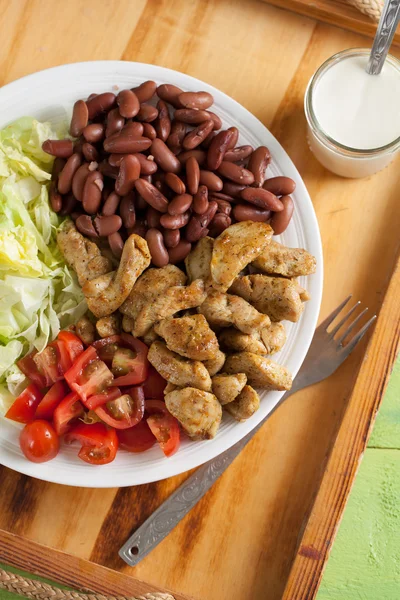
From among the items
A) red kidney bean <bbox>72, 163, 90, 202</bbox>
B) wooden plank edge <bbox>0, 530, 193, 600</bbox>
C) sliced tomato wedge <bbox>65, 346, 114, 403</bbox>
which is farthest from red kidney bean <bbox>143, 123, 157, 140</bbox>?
wooden plank edge <bbox>0, 530, 193, 600</bbox>

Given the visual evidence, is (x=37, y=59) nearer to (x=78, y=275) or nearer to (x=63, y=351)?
(x=78, y=275)

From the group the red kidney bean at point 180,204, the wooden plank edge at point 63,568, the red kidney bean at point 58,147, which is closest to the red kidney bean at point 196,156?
the red kidney bean at point 180,204

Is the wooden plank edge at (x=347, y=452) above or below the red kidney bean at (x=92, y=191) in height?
below

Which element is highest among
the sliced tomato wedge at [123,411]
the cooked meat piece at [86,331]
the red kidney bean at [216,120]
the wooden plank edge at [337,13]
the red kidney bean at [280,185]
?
the wooden plank edge at [337,13]

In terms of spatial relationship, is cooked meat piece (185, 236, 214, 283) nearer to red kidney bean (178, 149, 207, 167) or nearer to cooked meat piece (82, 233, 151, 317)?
cooked meat piece (82, 233, 151, 317)

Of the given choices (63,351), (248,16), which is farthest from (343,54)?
(63,351)

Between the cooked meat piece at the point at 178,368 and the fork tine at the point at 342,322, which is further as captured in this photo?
the fork tine at the point at 342,322

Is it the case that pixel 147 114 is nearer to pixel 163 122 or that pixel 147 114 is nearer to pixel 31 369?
pixel 163 122

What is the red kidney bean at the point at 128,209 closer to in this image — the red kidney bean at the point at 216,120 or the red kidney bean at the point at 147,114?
the red kidney bean at the point at 147,114
